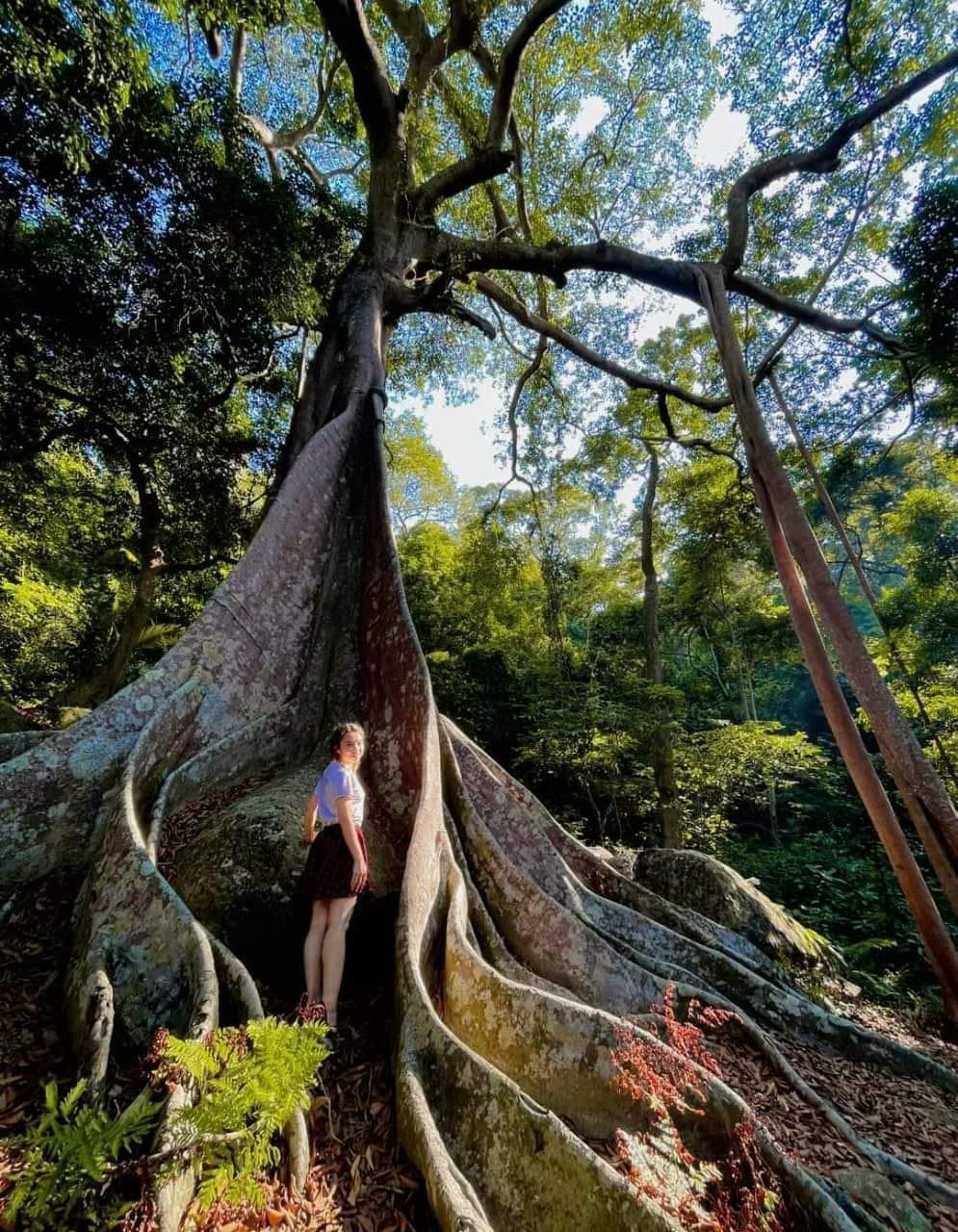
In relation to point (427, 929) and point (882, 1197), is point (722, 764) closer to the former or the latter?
point (882, 1197)

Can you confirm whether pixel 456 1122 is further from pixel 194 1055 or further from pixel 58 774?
pixel 58 774

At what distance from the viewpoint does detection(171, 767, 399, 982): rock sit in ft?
8.53

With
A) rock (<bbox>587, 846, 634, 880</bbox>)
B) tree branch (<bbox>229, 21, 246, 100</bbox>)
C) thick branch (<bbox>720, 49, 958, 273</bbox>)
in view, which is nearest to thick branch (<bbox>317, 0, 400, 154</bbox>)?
tree branch (<bbox>229, 21, 246, 100</bbox>)

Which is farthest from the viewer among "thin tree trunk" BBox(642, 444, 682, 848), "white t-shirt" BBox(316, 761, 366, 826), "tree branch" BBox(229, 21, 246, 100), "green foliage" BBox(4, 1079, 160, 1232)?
"thin tree trunk" BBox(642, 444, 682, 848)

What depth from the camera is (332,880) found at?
2453 millimetres

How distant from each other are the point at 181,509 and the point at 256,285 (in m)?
3.65

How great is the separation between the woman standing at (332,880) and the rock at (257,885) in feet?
0.47

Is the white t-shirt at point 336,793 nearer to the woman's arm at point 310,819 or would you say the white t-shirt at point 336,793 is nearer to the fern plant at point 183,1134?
the woman's arm at point 310,819

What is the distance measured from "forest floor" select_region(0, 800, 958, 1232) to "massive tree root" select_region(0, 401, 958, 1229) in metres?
0.11

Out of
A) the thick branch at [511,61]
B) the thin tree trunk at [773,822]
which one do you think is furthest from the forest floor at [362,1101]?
the thin tree trunk at [773,822]

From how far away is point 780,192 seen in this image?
25.6 ft

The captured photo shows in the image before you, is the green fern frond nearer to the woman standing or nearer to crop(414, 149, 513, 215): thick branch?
crop(414, 149, 513, 215): thick branch

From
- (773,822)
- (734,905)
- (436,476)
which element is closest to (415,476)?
(436,476)

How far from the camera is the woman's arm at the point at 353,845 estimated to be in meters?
2.44
